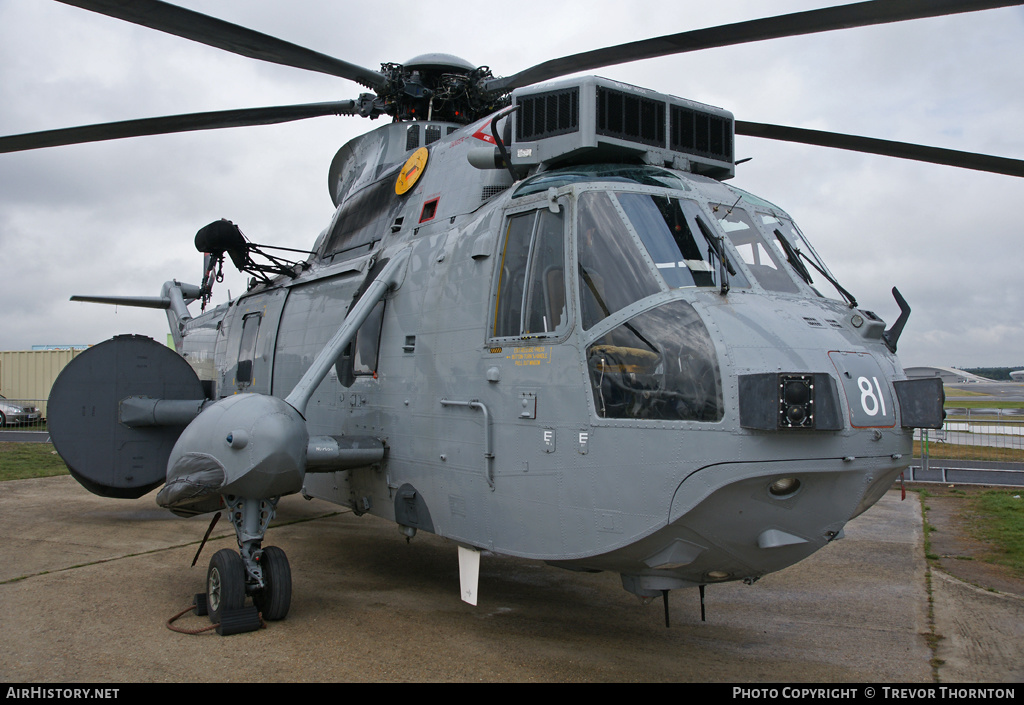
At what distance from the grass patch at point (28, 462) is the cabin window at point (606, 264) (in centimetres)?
1157

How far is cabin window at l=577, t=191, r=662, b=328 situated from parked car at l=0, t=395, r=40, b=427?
29035 mm

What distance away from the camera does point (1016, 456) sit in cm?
1847

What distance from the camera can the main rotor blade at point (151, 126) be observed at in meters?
7.14

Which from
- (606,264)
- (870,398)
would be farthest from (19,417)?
(870,398)

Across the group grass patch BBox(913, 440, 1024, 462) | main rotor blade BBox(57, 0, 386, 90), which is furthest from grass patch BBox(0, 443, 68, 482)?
grass patch BBox(913, 440, 1024, 462)

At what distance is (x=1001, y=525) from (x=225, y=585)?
34.6ft

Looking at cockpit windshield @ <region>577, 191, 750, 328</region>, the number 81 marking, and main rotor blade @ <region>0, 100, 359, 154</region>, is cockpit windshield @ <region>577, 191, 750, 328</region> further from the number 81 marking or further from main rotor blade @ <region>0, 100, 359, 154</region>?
main rotor blade @ <region>0, 100, 359, 154</region>

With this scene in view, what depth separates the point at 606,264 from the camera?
472 centimetres

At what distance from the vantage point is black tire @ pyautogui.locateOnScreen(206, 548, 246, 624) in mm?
5773

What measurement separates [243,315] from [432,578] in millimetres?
4375

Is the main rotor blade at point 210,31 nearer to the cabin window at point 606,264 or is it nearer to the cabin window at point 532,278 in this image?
the cabin window at point 532,278

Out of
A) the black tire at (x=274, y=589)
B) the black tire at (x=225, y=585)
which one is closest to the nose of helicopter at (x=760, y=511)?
the black tire at (x=274, y=589)

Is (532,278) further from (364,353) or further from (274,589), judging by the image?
(274,589)

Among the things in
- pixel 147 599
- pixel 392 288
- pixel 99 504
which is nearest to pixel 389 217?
pixel 392 288
